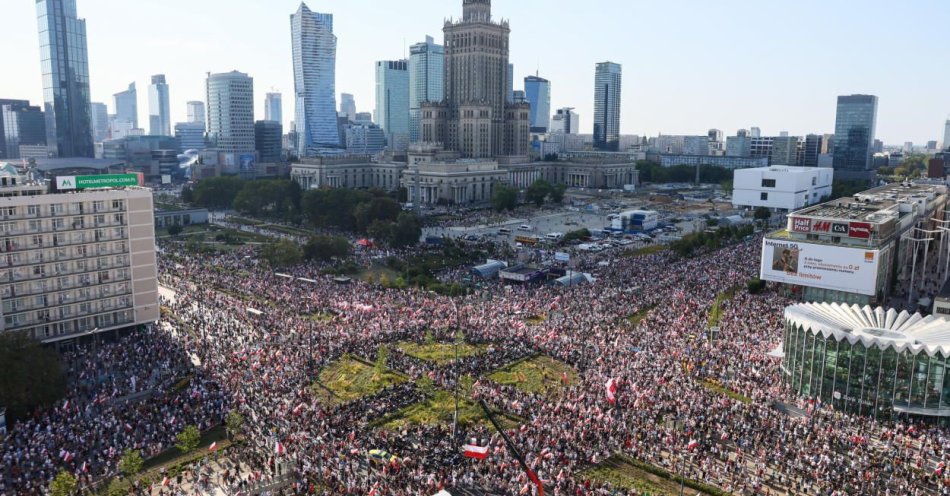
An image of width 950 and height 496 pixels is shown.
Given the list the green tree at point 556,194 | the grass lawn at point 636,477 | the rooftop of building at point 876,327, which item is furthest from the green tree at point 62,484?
the green tree at point 556,194

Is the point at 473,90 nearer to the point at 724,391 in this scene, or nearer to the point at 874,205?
the point at 874,205

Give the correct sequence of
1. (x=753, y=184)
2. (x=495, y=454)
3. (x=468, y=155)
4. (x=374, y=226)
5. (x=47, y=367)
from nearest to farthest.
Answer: (x=495, y=454) → (x=47, y=367) → (x=374, y=226) → (x=753, y=184) → (x=468, y=155)

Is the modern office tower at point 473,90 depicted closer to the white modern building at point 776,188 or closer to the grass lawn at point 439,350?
the white modern building at point 776,188

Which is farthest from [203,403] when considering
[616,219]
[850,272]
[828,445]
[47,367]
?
[616,219]

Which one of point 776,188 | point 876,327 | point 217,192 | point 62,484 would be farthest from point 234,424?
point 776,188

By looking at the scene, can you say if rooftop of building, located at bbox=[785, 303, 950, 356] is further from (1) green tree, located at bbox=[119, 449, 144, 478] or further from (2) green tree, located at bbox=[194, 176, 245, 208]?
(2) green tree, located at bbox=[194, 176, 245, 208]

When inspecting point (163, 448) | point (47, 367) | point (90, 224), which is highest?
point (90, 224)

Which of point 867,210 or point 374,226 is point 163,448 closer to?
point 374,226
